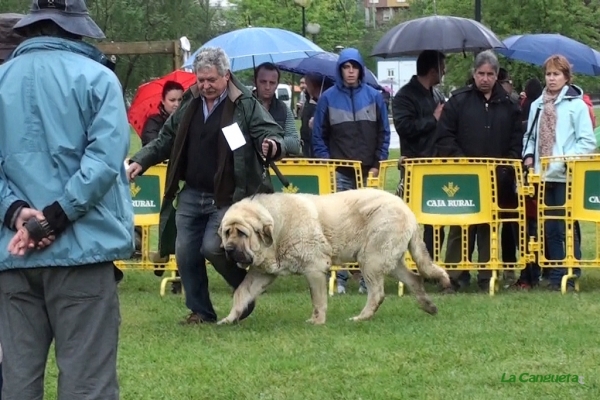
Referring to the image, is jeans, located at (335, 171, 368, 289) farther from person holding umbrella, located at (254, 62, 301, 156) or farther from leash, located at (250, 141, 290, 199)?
leash, located at (250, 141, 290, 199)

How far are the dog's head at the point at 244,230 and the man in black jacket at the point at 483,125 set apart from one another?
301 centimetres

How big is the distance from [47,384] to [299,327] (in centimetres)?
214

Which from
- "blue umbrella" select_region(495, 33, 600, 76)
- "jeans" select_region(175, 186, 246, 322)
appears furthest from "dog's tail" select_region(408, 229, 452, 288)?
"blue umbrella" select_region(495, 33, 600, 76)

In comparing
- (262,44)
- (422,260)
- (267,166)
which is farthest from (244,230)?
(262,44)

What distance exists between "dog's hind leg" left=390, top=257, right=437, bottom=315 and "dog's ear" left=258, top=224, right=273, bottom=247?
1275mm

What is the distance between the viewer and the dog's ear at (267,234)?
288 inches

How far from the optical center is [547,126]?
9.59m

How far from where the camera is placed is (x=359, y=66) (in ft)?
32.9

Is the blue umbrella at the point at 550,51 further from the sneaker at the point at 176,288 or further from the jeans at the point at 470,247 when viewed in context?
the sneaker at the point at 176,288

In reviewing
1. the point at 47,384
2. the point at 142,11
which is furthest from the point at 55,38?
the point at 142,11

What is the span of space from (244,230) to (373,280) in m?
1.37

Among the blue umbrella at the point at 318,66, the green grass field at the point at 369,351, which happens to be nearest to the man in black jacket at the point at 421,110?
the green grass field at the point at 369,351

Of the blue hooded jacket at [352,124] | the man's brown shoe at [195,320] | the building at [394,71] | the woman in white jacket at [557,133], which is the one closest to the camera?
the man's brown shoe at [195,320]

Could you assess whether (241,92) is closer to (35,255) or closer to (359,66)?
(359,66)
